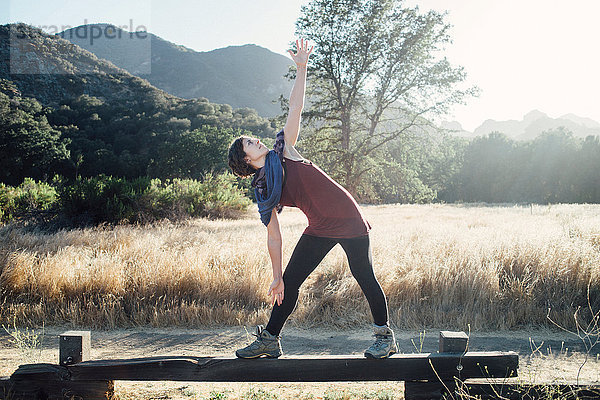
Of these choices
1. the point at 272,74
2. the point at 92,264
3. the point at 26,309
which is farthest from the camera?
the point at 272,74

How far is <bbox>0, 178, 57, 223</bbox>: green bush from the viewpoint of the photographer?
47.1ft

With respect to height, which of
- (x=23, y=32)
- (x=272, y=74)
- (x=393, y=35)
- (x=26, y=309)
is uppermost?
(x=272, y=74)

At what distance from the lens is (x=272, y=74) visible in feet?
414

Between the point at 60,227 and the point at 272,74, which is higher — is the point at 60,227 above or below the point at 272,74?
below

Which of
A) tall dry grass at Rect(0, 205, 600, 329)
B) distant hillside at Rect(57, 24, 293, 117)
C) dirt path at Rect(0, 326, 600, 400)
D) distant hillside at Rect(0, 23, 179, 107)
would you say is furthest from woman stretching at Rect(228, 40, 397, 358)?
distant hillside at Rect(57, 24, 293, 117)

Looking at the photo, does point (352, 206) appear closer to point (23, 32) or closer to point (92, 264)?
point (92, 264)

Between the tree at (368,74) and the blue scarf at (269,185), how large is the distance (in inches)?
678

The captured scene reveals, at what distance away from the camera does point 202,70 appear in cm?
11138

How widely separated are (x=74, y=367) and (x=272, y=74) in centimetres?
13038

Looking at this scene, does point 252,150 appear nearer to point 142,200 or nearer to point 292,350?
point 292,350

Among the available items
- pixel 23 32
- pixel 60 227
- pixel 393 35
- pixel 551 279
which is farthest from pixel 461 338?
pixel 23 32

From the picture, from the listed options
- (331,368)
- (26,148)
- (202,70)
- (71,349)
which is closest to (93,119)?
(26,148)

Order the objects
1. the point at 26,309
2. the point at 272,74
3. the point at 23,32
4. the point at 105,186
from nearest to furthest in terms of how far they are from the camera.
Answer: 1. the point at 26,309
2. the point at 105,186
3. the point at 23,32
4. the point at 272,74

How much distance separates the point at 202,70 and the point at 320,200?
118090 mm
